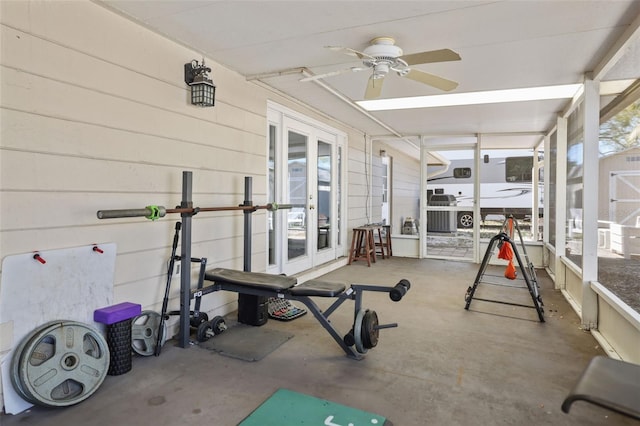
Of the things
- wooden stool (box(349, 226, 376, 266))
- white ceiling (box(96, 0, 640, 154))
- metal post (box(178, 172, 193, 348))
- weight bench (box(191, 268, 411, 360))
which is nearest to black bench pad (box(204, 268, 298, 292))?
weight bench (box(191, 268, 411, 360))

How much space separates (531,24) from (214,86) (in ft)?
7.94

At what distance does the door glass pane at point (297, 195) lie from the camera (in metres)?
4.92

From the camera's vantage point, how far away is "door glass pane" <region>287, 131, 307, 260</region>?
Answer: 492 centimetres

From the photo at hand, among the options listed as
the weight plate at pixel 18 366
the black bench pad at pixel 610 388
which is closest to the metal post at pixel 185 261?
the weight plate at pixel 18 366

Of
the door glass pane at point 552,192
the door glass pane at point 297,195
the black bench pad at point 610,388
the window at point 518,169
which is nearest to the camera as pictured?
the black bench pad at point 610,388

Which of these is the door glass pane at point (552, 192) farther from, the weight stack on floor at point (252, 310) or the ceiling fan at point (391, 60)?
the weight stack on floor at point (252, 310)

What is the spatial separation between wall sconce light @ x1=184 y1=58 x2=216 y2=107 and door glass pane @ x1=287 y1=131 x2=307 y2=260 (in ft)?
5.97

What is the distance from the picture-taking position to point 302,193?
17.1ft

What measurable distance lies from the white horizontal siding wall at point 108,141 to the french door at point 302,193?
0.91m

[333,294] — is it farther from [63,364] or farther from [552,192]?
[552,192]

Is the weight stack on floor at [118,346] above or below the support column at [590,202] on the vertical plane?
below

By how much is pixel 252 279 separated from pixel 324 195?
3087mm

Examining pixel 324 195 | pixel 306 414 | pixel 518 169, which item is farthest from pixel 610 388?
pixel 518 169

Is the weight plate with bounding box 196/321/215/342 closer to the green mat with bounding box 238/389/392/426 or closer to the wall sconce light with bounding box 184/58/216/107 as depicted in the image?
the green mat with bounding box 238/389/392/426
